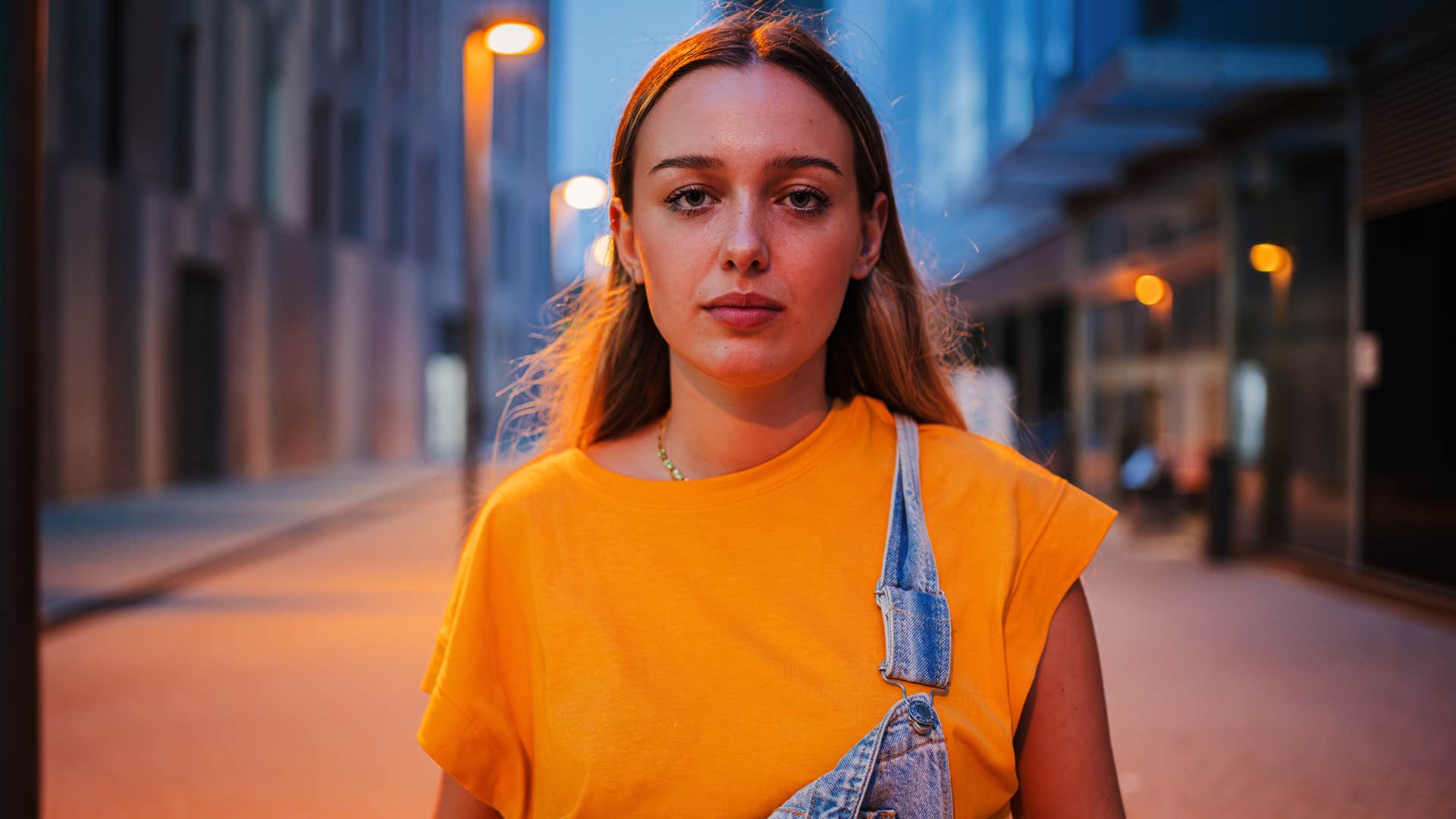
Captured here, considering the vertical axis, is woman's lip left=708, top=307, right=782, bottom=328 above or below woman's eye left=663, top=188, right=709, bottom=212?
below

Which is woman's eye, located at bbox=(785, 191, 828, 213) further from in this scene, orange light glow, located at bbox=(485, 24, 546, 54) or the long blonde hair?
orange light glow, located at bbox=(485, 24, 546, 54)

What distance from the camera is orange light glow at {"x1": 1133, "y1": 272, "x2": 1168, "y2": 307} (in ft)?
48.8

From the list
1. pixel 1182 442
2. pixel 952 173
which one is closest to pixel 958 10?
pixel 952 173

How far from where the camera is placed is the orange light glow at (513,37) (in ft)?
33.1

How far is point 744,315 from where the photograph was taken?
5.70 feet

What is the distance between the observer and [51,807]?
443 cm

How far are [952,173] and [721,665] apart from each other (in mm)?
29015

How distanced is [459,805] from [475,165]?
989 cm

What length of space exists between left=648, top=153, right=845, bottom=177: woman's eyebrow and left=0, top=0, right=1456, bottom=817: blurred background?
0.32 metres

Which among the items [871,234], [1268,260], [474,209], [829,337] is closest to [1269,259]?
[1268,260]

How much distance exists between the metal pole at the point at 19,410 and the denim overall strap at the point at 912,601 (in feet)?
8.17

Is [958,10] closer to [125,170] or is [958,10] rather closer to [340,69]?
[340,69]

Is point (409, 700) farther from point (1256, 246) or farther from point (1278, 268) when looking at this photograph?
point (1256, 246)

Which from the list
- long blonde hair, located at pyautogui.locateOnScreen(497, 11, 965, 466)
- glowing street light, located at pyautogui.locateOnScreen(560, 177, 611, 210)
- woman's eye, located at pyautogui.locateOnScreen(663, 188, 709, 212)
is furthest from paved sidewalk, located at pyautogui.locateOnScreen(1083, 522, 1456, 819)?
glowing street light, located at pyautogui.locateOnScreen(560, 177, 611, 210)
